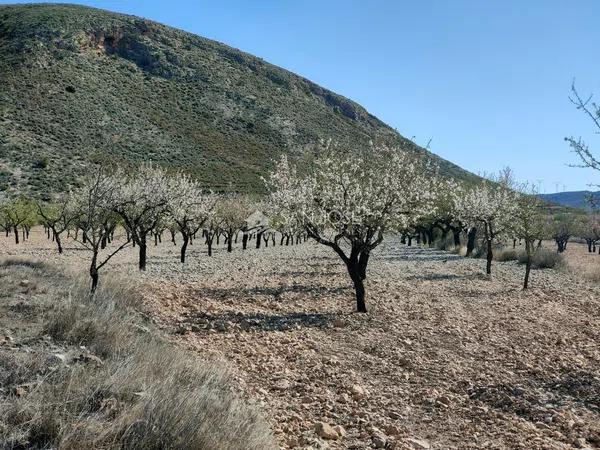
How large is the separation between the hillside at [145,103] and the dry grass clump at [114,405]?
51.8 metres

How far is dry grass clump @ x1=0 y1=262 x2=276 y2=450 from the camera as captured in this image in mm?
3925

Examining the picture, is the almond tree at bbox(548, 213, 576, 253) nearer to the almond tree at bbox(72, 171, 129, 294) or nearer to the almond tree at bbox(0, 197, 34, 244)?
the almond tree at bbox(0, 197, 34, 244)

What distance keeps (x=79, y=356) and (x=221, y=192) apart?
61417 millimetres

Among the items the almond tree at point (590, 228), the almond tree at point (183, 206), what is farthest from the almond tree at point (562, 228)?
the almond tree at point (183, 206)

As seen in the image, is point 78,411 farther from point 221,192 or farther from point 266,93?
point 266,93

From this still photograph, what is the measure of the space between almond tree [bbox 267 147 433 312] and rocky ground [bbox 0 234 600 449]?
211 centimetres

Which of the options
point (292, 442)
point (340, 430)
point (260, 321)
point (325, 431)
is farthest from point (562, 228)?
point (292, 442)

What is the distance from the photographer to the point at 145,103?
82.2 meters

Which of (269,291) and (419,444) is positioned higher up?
(269,291)

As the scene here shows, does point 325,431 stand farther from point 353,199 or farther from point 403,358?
point 353,199

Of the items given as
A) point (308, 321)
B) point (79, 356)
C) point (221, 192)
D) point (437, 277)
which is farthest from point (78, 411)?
point (221, 192)

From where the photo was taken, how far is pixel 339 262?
3159 cm

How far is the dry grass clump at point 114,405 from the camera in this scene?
393 cm

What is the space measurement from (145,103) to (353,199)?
2917 inches
